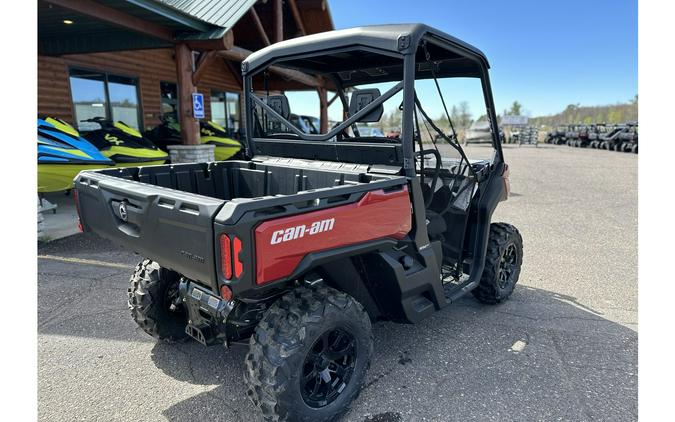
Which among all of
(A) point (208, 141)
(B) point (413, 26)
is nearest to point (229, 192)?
(B) point (413, 26)

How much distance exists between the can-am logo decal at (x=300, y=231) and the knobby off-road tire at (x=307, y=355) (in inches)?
16.7

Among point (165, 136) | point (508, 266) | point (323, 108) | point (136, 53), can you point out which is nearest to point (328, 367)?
point (508, 266)

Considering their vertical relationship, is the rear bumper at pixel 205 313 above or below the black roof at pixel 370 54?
below

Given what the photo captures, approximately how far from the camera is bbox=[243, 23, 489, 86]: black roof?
2557 mm

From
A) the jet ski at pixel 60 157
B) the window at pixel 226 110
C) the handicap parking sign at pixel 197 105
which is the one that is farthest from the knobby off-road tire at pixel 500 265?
the window at pixel 226 110

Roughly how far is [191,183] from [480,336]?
2563mm

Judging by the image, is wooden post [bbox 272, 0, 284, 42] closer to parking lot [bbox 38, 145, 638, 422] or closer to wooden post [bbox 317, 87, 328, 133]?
wooden post [bbox 317, 87, 328, 133]

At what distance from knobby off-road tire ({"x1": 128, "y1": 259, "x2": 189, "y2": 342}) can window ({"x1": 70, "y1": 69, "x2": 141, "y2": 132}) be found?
332 inches

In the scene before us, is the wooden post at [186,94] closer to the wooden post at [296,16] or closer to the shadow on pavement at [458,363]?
the shadow on pavement at [458,363]

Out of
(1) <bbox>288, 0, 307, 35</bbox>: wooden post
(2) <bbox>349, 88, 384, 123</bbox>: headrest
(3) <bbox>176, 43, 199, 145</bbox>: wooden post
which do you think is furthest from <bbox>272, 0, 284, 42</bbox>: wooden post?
(2) <bbox>349, 88, 384, 123</bbox>: headrest

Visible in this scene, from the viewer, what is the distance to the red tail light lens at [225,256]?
183 cm

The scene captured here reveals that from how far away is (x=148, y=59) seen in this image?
464 inches

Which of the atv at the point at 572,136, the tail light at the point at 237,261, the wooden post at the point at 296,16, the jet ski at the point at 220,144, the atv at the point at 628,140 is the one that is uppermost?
the wooden post at the point at 296,16

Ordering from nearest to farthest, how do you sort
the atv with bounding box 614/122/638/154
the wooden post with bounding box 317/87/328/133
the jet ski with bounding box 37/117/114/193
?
the jet ski with bounding box 37/117/114/193 < the wooden post with bounding box 317/87/328/133 < the atv with bounding box 614/122/638/154
